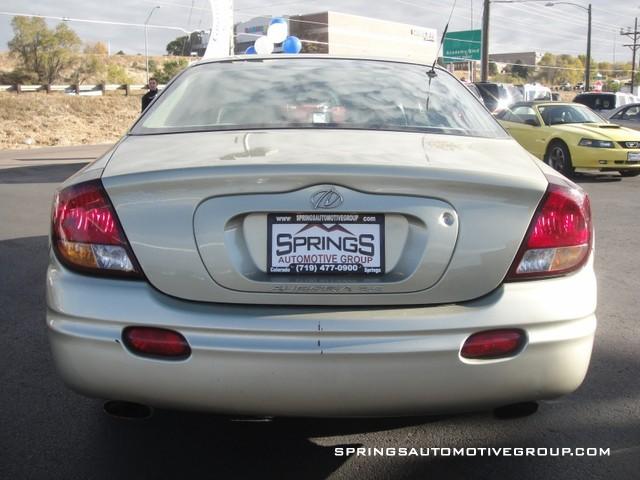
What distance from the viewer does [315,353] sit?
2094mm

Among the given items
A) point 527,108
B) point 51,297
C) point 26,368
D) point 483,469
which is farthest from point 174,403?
point 527,108

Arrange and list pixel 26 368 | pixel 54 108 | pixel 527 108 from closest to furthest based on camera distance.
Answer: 1. pixel 26 368
2. pixel 527 108
3. pixel 54 108

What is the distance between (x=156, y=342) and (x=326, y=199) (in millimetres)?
685

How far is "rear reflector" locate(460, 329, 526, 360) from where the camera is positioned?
2.17 metres

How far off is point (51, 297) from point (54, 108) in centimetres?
3773

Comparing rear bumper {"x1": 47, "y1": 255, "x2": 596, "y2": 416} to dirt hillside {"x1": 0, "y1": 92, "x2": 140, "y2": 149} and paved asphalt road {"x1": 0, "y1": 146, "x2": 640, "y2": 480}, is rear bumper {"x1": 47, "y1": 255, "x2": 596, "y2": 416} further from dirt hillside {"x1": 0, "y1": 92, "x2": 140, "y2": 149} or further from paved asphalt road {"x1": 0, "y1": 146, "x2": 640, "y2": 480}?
dirt hillside {"x1": 0, "y1": 92, "x2": 140, "y2": 149}

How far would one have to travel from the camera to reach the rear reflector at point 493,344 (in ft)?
7.11

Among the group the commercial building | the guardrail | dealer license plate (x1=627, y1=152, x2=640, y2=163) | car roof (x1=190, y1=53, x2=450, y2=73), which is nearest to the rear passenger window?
dealer license plate (x1=627, y1=152, x2=640, y2=163)

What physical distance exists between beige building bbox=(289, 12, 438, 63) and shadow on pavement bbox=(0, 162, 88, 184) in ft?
213

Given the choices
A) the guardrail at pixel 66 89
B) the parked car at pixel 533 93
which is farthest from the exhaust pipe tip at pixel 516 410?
the guardrail at pixel 66 89

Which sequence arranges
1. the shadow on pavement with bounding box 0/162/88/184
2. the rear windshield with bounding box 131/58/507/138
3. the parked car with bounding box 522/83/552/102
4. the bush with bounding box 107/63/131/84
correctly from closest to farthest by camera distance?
1. the rear windshield with bounding box 131/58/507/138
2. the shadow on pavement with bounding box 0/162/88/184
3. the parked car with bounding box 522/83/552/102
4. the bush with bounding box 107/63/131/84

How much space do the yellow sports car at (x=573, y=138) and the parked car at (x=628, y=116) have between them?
3.34 m

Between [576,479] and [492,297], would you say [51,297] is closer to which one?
[492,297]

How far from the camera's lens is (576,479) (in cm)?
257
